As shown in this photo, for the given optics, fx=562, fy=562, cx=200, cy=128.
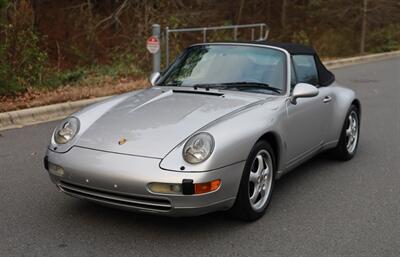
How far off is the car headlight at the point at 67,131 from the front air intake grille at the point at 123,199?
A: 41cm

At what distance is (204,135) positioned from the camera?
403cm

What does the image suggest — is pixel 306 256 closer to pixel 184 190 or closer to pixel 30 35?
pixel 184 190

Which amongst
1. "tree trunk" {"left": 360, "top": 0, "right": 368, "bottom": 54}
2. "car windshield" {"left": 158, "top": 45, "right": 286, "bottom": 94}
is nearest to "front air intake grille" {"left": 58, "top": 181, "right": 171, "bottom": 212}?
"car windshield" {"left": 158, "top": 45, "right": 286, "bottom": 94}

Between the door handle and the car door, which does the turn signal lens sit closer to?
the car door

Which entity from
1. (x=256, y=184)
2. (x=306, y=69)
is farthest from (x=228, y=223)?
(x=306, y=69)

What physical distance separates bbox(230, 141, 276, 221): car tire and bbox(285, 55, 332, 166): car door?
0.36 meters

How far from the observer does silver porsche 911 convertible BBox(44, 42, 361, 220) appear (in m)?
3.88

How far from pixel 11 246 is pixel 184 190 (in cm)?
126

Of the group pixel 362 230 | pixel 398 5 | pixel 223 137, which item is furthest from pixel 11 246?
pixel 398 5

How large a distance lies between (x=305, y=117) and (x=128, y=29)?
533 inches

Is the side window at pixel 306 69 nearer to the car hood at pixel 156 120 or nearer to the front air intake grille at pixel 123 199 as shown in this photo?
the car hood at pixel 156 120

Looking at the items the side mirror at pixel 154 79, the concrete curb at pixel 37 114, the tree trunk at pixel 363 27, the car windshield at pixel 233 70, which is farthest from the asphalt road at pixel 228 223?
the tree trunk at pixel 363 27

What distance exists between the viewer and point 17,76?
32.1 feet

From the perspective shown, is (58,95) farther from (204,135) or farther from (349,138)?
(204,135)
